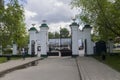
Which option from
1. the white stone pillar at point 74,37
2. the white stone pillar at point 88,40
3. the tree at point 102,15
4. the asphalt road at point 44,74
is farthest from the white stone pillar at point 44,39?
the asphalt road at point 44,74

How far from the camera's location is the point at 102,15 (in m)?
36.8

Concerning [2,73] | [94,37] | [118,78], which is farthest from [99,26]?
[118,78]

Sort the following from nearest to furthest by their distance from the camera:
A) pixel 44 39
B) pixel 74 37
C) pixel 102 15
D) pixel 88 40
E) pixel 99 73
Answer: pixel 99 73
pixel 102 15
pixel 88 40
pixel 74 37
pixel 44 39

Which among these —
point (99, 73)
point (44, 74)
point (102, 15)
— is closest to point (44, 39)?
point (102, 15)

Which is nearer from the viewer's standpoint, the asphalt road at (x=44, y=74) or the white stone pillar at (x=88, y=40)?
the asphalt road at (x=44, y=74)

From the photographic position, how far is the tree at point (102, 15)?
3609cm

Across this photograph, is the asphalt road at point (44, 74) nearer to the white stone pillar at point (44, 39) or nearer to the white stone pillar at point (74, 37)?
the white stone pillar at point (74, 37)

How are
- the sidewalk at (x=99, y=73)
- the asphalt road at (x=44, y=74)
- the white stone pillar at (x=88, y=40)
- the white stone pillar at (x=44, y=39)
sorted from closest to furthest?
the sidewalk at (x=99, y=73)
the asphalt road at (x=44, y=74)
the white stone pillar at (x=88, y=40)
the white stone pillar at (x=44, y=39)

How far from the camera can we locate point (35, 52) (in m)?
50.3

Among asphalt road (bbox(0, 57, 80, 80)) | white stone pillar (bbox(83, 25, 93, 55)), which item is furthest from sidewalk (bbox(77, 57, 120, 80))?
white stone pillar (bbox(83, 25, 93, 55))

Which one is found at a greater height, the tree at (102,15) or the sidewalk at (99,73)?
the tree at (102,15)

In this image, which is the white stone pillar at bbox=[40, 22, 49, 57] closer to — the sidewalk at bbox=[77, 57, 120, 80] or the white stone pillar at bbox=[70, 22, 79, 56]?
the white stone pillar at bbox=[70, 22, 79, 56]

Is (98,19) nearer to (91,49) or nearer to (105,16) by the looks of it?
(105,16)

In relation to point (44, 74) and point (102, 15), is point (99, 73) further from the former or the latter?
point (102, 15)
